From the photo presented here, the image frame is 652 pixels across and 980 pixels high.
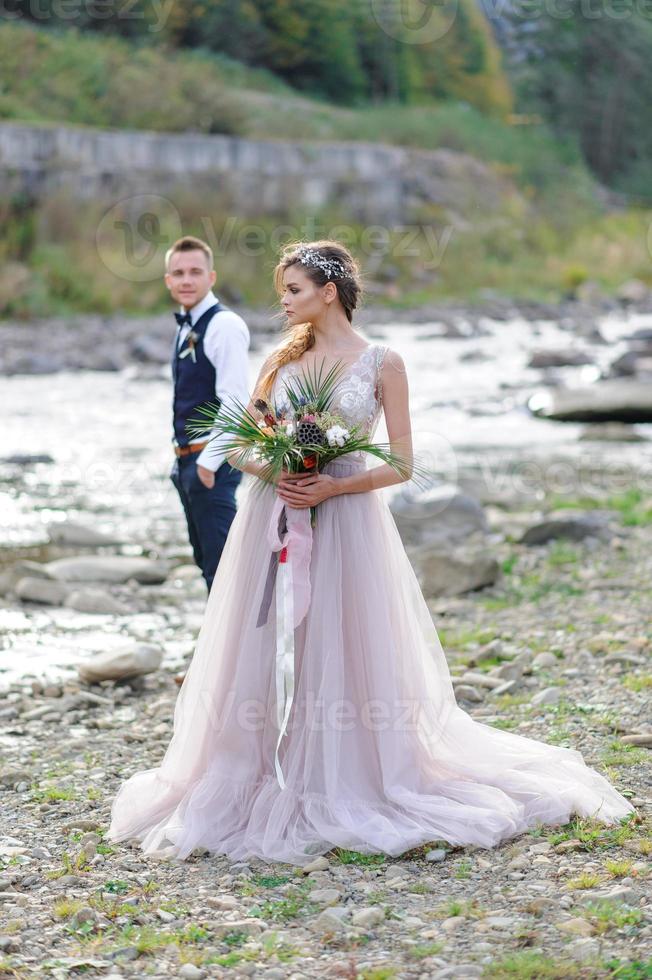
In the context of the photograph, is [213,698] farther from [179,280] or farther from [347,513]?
[179,280]

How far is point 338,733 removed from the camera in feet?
14.9

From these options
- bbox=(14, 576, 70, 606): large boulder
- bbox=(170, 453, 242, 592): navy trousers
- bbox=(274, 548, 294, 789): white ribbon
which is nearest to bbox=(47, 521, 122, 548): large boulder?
bbox=(14, 576, 70, 606): large boulder

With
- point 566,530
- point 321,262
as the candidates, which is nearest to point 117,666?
point 321,262

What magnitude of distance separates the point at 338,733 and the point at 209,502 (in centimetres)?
216

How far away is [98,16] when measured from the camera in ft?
145

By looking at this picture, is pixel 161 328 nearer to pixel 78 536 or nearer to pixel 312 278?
pixel 78 536

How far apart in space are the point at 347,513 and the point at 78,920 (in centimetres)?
165

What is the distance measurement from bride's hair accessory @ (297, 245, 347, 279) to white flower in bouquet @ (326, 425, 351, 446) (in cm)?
58

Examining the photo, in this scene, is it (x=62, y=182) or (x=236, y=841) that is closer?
(x=236, y=841)

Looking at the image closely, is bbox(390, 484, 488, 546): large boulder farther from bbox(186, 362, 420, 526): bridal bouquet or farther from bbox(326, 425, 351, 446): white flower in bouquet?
bbox(326, 425, 351, 446): white flower in bouquet

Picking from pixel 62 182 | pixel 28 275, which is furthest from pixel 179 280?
pixel 62 182

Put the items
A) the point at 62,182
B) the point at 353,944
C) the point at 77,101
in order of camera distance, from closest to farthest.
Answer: the point at 353,944 → the point at 62,182 → the point at 77,101

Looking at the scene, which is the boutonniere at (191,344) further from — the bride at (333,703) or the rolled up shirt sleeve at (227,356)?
the bride at (333,703)

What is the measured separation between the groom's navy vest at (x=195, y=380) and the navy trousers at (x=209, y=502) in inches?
7.5
